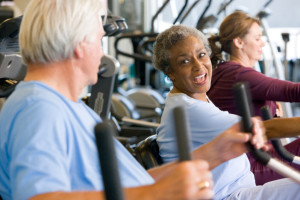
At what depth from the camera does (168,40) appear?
2.03m

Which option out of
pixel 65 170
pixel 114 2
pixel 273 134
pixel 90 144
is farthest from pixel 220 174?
pixel 114 2

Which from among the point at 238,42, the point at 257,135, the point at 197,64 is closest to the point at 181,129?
the point at 257,135

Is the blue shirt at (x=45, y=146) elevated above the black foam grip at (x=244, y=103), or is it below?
below

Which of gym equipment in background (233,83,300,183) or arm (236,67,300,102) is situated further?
arm (236,67,300,102)

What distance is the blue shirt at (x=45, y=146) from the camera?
97cm

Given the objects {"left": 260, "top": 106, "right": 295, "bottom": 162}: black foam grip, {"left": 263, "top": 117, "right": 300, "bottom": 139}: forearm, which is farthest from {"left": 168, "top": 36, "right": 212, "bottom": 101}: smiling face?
{"left": 260, "top": 106, "right": 295, "bottom": 162}: black foam grip

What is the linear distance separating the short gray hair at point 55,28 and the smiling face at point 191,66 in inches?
33.9

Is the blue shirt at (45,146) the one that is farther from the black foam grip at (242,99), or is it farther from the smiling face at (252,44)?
the smiling face at (252,44)

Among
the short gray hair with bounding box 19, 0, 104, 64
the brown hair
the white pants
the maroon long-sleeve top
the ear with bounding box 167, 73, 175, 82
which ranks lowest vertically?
the white pants

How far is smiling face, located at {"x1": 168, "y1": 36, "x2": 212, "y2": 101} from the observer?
201 cm

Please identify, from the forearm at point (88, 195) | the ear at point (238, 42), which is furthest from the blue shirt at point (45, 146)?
the ear at point (238, 42)

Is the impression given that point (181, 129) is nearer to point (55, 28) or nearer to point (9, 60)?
point (55, 28)

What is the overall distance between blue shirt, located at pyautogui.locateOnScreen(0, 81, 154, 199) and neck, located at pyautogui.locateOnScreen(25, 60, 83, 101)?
1.4 inches

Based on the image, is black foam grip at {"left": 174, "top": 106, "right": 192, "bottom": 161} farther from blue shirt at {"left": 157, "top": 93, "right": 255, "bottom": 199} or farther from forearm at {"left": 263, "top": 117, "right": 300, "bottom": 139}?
blue shirt at {"left": 157, "top": 93, "right": 255, "bottom": 199}
